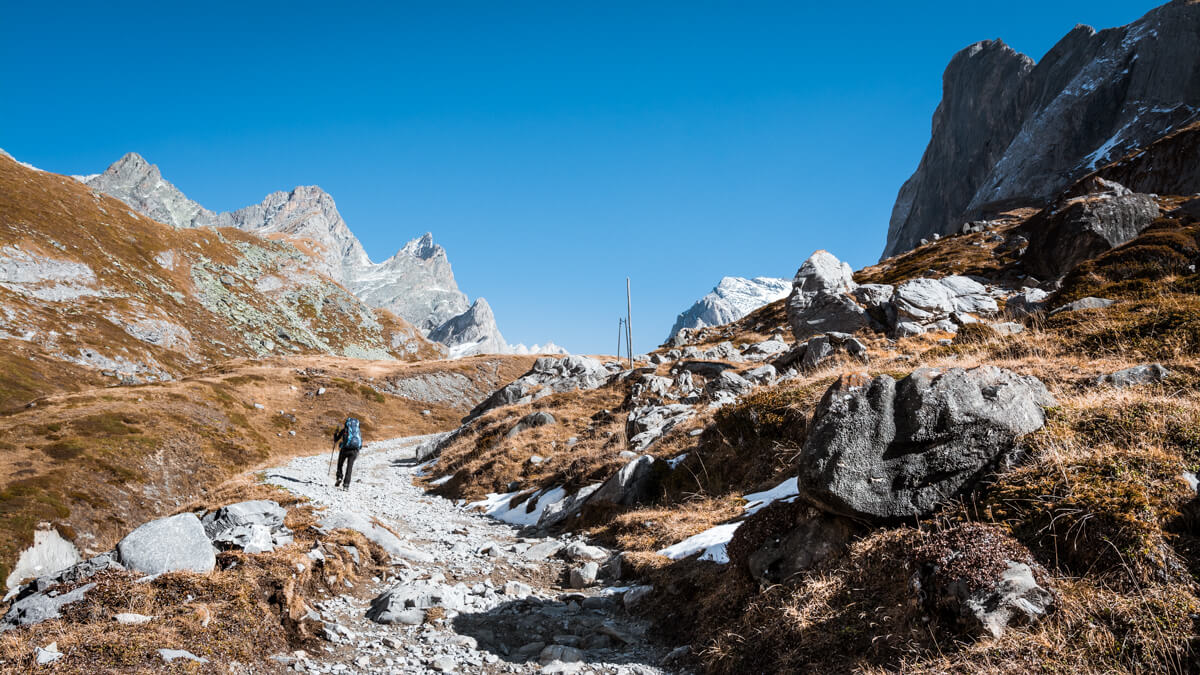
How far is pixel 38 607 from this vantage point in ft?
26.3

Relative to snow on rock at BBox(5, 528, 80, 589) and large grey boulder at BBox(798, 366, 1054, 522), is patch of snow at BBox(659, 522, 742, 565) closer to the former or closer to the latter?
large grey boulder at BBox(798, 366, 1054, 522)

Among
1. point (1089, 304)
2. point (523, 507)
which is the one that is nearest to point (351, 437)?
point (523, 507)

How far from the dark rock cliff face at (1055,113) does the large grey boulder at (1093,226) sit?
55.1 meters

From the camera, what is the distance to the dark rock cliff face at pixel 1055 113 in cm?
12344

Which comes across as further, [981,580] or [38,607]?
[38,607]

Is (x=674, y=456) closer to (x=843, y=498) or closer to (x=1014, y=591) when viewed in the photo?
(x=843, y=498)

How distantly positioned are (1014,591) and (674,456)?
12.5 meters

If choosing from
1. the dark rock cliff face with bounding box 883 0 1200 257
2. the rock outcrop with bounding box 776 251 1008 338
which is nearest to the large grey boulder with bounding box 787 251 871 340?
the rock outcrop with bounding box 776 251 1008 338

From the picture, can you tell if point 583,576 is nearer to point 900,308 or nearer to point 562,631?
point 562,631

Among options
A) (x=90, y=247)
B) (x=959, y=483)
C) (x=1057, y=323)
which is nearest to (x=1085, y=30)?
(x=1057, y=323)

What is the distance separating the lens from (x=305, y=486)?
80.4 ft

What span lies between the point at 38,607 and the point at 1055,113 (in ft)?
661

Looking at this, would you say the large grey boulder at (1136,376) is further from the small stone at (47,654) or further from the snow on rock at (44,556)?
the snow on rock at (44,556)

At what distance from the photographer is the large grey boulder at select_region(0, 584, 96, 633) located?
7.80 metres
